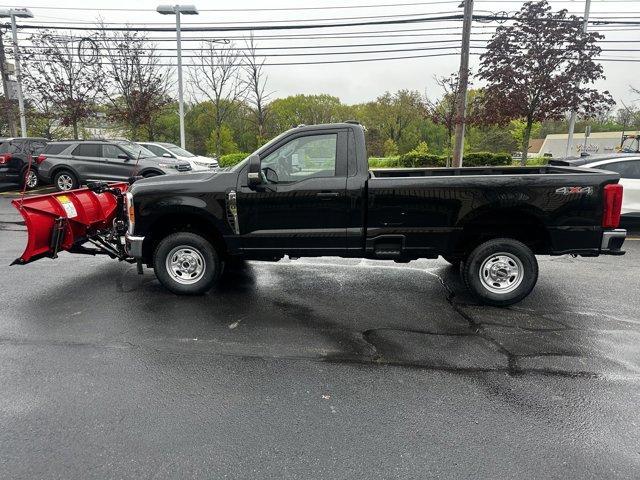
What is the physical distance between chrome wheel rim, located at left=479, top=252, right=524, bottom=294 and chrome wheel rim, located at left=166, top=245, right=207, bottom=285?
3.45 m

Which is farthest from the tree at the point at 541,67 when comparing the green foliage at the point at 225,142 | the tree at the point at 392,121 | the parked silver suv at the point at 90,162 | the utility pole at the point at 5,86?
the tree at the point at 392,121

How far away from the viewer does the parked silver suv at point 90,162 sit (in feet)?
45.5

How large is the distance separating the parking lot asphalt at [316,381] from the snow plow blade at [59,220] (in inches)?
23.6

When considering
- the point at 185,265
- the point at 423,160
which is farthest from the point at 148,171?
the point at 423,160

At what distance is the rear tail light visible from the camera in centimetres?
488

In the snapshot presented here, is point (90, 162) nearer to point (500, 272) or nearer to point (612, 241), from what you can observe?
point (500, 272)

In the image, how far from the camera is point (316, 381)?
3.65 metres

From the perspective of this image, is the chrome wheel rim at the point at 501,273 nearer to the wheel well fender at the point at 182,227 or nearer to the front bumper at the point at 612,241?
the front bumper at the point at 612,241

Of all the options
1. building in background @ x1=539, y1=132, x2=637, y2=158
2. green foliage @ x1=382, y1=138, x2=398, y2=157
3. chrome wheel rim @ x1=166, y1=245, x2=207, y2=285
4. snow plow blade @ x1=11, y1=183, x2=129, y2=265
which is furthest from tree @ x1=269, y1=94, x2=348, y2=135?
chrome wheel rim @ x1=166, y1=245, x2=207, y2=285

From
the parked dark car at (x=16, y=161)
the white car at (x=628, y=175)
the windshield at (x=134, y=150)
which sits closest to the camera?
the white car at (x=628, y=175)

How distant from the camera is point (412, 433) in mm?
2992

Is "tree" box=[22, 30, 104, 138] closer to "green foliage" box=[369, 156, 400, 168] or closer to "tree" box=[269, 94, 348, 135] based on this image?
"green foliage" box=[369, 156, 400, 168]

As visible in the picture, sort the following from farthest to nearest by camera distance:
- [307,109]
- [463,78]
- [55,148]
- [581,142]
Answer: [581,142], [307,109], [463,78], [55,148]

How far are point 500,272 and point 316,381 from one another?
2.87 m
